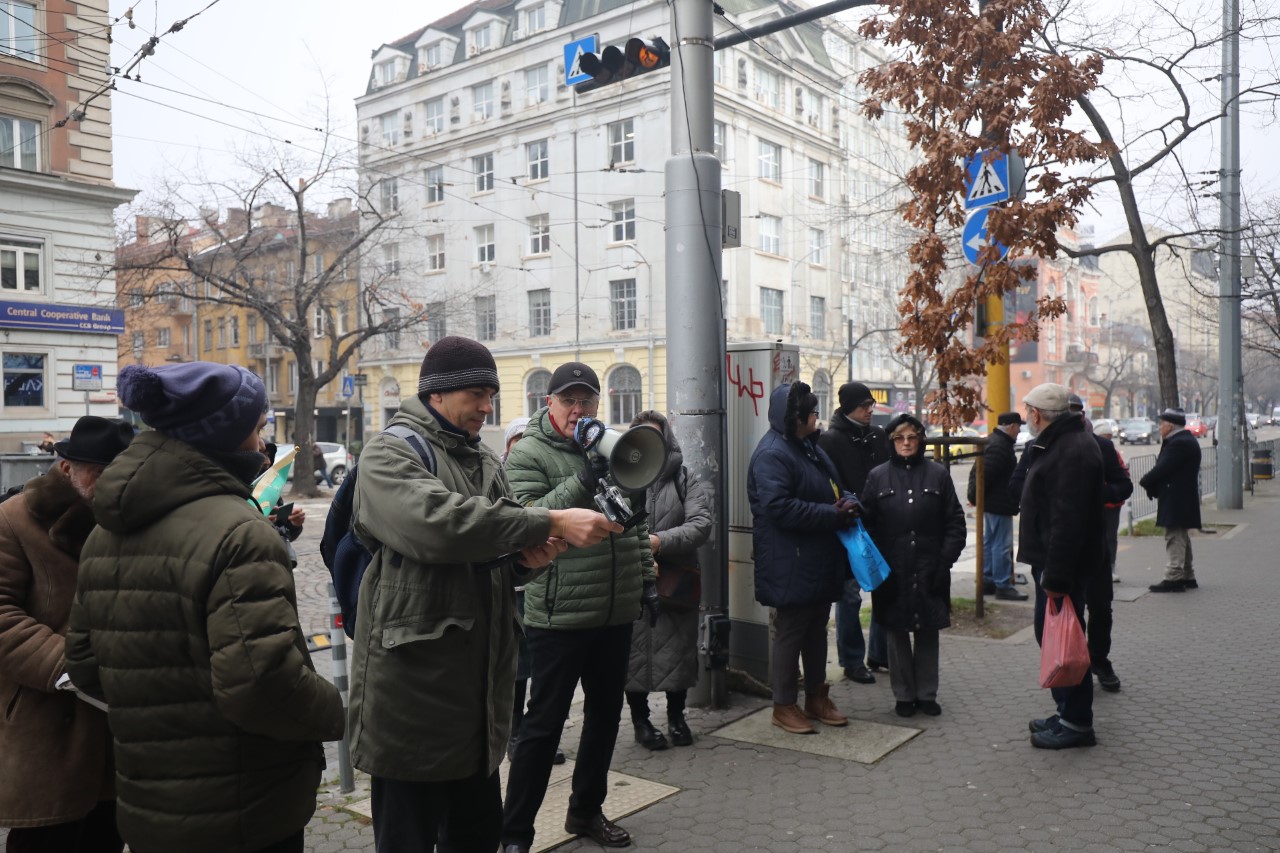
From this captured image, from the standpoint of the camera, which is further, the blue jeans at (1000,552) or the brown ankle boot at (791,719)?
the blue jeans at (1000,552)

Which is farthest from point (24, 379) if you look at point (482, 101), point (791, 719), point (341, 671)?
point (791, 719)

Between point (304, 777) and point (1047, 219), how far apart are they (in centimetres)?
742

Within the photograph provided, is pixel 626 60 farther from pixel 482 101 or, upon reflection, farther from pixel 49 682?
pixel 482 101

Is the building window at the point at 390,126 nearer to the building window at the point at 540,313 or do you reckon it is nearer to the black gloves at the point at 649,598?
the building window at the point at 540,313

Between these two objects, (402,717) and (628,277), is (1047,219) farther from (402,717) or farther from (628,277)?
(628,277)

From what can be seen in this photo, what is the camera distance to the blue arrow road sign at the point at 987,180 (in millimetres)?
8133

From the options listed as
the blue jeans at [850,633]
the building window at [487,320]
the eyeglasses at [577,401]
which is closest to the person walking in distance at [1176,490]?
the blue jeans at [850,633]

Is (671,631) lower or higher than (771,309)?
lower

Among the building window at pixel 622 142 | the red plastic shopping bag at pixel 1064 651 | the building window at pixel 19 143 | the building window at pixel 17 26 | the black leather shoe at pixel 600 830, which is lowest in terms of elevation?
the black leather shoe at pixel 600 830

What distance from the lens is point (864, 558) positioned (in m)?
5.83

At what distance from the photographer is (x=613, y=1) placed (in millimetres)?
41625

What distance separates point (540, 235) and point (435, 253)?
274 inches

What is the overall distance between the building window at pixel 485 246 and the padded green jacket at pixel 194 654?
44273 millimetres

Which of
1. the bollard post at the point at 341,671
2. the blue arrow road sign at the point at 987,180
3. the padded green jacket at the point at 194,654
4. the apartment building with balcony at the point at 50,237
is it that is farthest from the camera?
the apartment building with balcony at the point at 50,237
